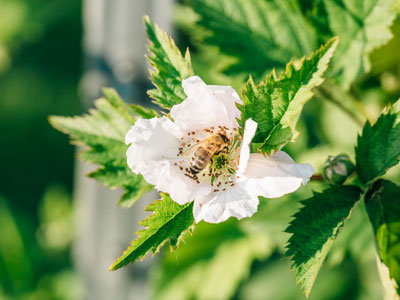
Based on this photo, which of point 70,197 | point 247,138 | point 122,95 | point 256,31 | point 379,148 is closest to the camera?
point 247,138

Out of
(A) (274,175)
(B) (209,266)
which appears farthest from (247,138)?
(B) (209,266)

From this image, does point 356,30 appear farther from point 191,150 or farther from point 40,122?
point 40,122

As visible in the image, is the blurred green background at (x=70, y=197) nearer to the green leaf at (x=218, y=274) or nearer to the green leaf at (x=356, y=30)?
the green leaf at (x=218, y=274)

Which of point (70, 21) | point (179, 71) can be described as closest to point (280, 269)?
point (179, 71)

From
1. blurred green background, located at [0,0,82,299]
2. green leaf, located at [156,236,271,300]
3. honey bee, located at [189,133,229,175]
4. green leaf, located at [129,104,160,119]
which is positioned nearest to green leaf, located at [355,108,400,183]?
honey bee, located at [189,133,229,175]

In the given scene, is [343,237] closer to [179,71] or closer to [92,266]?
[179,71]
